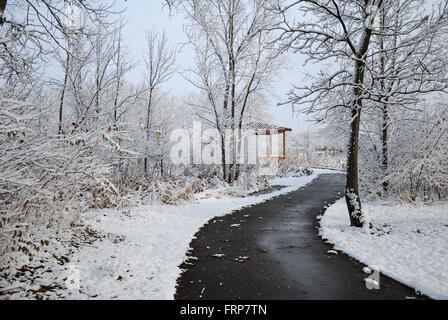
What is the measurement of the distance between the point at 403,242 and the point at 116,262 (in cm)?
552

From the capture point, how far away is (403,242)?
5.55m

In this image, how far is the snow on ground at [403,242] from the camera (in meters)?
3.97

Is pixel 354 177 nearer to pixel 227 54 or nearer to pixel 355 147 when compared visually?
pixel 355 147

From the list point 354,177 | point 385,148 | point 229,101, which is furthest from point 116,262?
point 229,101

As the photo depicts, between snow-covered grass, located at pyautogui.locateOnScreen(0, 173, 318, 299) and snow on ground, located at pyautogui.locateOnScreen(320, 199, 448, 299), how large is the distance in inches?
130

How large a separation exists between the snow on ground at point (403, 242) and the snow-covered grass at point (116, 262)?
3.29 m

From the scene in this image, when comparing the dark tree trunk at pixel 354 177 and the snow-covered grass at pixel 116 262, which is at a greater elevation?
the dark tree trunk at pixel 354 177

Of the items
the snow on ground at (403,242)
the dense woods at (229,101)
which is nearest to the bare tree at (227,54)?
the dense woods at (229,101)

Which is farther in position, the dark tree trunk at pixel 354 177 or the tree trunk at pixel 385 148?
the tree trunk at pixel 385 148

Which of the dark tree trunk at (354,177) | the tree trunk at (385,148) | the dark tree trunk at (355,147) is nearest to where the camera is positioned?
the dark tree trunk at (355,147)

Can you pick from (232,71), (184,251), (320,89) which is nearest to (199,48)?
(232,71)

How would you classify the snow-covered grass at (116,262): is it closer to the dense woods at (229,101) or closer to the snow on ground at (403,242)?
the dense woods at (229,101)
